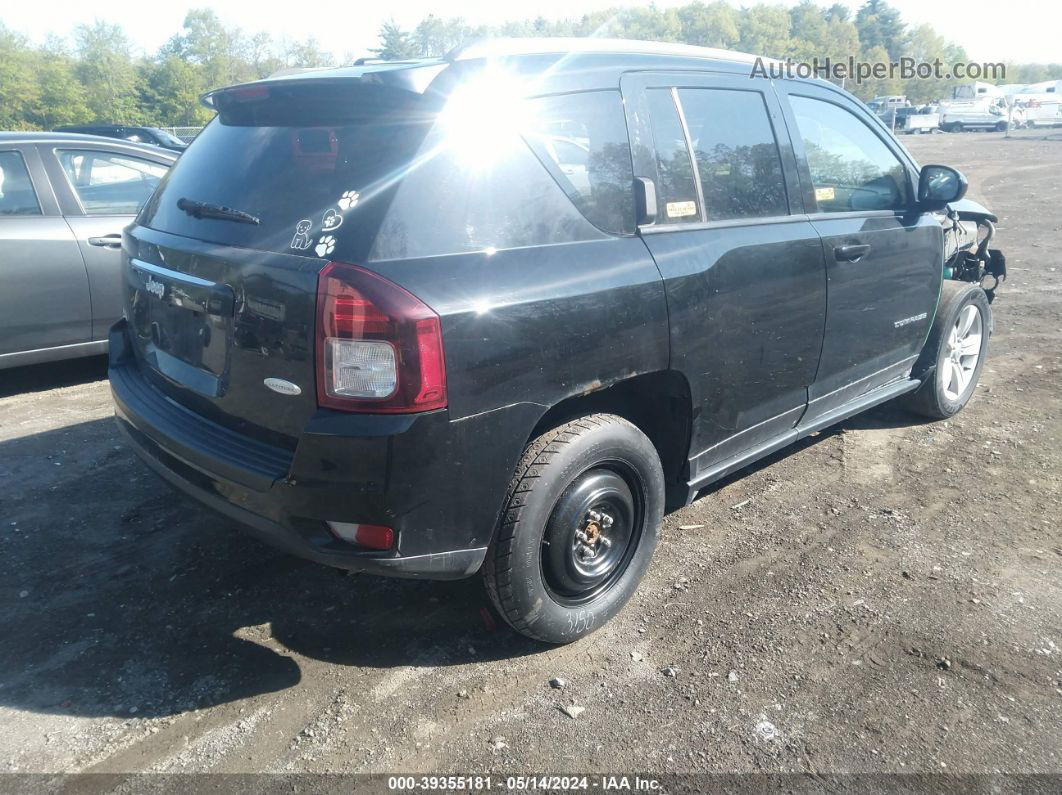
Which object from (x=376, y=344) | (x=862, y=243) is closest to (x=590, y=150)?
(x=376, y=344)

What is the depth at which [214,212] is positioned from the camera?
2744 mm

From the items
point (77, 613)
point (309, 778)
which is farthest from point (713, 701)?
point (77, 613)

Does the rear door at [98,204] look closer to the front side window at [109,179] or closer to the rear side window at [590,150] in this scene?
the front side window at [109,179]

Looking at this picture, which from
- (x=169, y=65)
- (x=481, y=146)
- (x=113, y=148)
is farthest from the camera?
(x=169, y=65)

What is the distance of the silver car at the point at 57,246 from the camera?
5.18m

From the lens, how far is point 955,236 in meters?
5.32

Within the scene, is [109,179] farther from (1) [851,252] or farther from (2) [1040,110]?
(2) [1040,110]

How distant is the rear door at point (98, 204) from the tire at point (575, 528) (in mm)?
Answer: 3938

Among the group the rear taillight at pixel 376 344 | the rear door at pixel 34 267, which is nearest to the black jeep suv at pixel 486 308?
the rear taillight at pixel 376 344

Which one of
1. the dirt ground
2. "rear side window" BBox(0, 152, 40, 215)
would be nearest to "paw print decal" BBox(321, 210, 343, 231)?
the dirt ground

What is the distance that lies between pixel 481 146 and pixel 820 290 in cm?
185

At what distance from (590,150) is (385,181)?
0.80 meters

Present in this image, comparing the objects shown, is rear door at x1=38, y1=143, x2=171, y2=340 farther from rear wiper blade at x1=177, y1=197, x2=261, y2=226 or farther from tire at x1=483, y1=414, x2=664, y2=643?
tire at x1=483, y1=414, x2=664, y2=643

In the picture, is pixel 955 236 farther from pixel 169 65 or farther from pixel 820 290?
pixel 169 65
